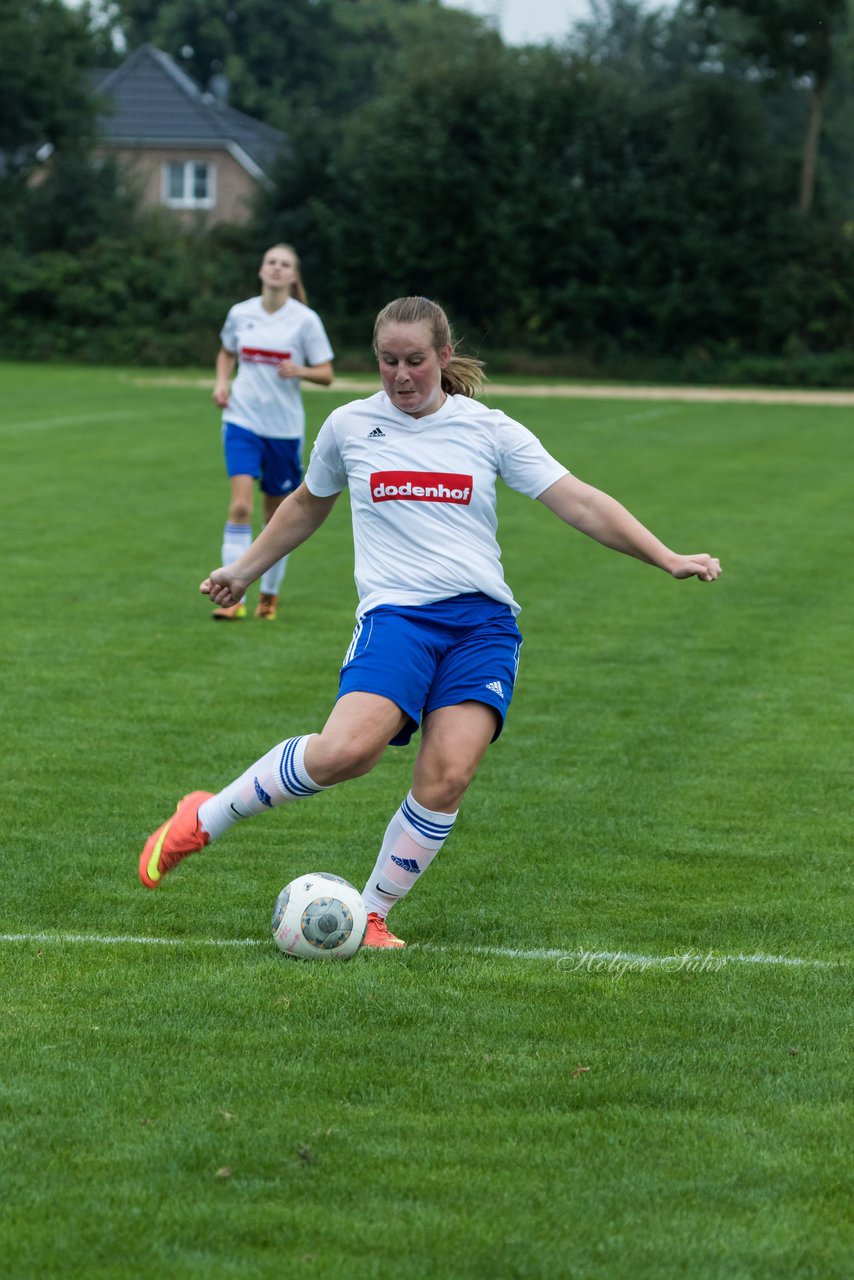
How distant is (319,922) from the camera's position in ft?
17.9

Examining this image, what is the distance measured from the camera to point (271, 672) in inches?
419

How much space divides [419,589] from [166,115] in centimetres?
6736

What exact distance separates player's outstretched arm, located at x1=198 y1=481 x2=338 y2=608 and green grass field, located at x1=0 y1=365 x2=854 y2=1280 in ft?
3.59

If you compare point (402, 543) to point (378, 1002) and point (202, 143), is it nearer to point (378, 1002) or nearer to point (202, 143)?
point (378, 1002)

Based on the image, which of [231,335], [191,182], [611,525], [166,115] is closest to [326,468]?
[611,525]

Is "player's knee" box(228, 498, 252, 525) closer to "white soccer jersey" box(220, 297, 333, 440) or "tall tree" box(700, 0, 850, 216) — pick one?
"white soccer jersey" box(220, 297, 333, 440)

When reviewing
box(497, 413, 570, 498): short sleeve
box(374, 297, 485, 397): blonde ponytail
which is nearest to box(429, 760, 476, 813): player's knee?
box(497, 413, 570, 498): short sleeve

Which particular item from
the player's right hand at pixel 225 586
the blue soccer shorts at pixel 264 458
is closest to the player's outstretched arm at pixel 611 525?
the player's right hand at pixel 225 586

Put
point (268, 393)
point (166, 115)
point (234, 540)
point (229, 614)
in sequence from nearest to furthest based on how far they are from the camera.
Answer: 1. point (229, 614)
2. point (234, 540)
3. point (268, 393)
4. point (166, 115)

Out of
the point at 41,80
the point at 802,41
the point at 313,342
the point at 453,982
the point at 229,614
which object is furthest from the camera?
the point at 41,80

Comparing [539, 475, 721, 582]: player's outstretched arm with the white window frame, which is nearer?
[539, 475, 721, 582]: player's outstretched arm

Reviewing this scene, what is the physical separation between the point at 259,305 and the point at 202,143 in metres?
57.7

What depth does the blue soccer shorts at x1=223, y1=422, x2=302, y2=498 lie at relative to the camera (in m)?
12.9

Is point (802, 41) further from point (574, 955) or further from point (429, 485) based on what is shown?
point (574, 955)
